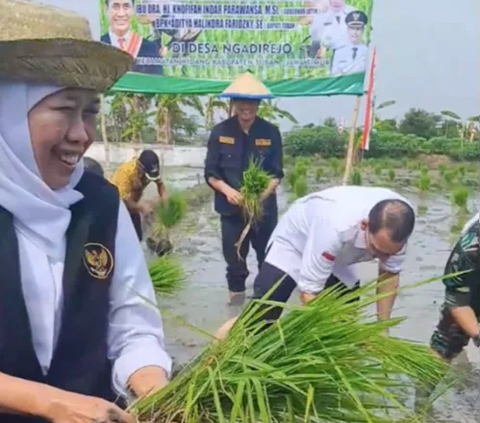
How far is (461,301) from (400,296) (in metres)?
2.52

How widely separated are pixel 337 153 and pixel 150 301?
127ft

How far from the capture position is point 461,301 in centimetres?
423

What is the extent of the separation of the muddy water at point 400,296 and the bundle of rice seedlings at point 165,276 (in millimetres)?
166

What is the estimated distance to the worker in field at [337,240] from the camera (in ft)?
12.4

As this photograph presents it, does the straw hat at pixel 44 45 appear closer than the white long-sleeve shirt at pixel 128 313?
Yes

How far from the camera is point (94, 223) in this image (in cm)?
173

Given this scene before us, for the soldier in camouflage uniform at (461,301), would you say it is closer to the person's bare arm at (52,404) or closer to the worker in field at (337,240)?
the worker in field at (337,240)

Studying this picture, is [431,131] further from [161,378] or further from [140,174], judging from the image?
[161,378]

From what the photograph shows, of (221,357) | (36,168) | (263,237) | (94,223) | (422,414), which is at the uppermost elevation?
(36,168)

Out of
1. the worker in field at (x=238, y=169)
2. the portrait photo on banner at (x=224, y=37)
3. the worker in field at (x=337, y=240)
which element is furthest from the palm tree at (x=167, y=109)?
the worker in field at (x=337, y=240)

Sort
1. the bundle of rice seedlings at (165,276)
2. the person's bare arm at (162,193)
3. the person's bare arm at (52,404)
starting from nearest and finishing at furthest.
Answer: the person's bare arm at (52,404)
the bundle of rice seedlings at (165,276)
the person's bare arm at (162,193)

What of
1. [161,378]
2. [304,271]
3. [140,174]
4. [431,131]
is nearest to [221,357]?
[161,378]

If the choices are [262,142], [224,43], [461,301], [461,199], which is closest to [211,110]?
[461,199]

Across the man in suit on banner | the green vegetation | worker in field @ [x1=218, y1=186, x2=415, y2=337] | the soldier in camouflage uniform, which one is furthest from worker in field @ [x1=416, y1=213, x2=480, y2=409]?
the man in suit on banner
